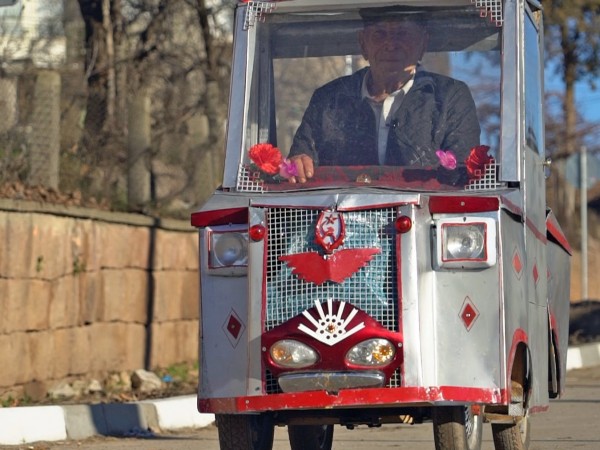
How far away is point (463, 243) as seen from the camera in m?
5.69

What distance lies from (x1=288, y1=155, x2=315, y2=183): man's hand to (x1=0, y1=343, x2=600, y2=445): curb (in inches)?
118

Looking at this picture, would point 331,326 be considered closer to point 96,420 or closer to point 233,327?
point 233,327

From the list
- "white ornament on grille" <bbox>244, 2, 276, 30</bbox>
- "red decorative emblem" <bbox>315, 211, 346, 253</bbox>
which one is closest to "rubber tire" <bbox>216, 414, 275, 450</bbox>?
"red decorative emblem" <bbox>315, 211, 346, 253</bbox>

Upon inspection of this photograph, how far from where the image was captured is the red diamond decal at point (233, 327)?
19.3 ft

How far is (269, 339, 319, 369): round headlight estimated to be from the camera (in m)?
5.64

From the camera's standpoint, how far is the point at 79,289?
1134 centimetres

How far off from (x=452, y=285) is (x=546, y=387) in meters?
1.29

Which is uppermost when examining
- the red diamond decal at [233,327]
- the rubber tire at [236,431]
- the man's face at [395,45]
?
the man's face at [395,45]

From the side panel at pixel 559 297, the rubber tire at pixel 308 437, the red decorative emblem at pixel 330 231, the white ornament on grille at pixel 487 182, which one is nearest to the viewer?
the red decorative emblem at pixel 330 231

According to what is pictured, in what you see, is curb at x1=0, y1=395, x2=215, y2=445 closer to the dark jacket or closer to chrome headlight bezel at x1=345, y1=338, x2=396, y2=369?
the dark jacket

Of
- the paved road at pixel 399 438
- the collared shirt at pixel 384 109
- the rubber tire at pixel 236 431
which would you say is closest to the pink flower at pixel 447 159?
the collared shirt at pixel 384 109

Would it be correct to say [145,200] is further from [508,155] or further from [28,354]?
[508,155]

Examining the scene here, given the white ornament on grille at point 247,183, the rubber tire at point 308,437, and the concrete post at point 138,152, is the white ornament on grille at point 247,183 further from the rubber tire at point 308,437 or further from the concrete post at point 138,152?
Answer: the concrete post at point 138,152

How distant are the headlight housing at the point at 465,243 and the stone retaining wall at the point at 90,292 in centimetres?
516
